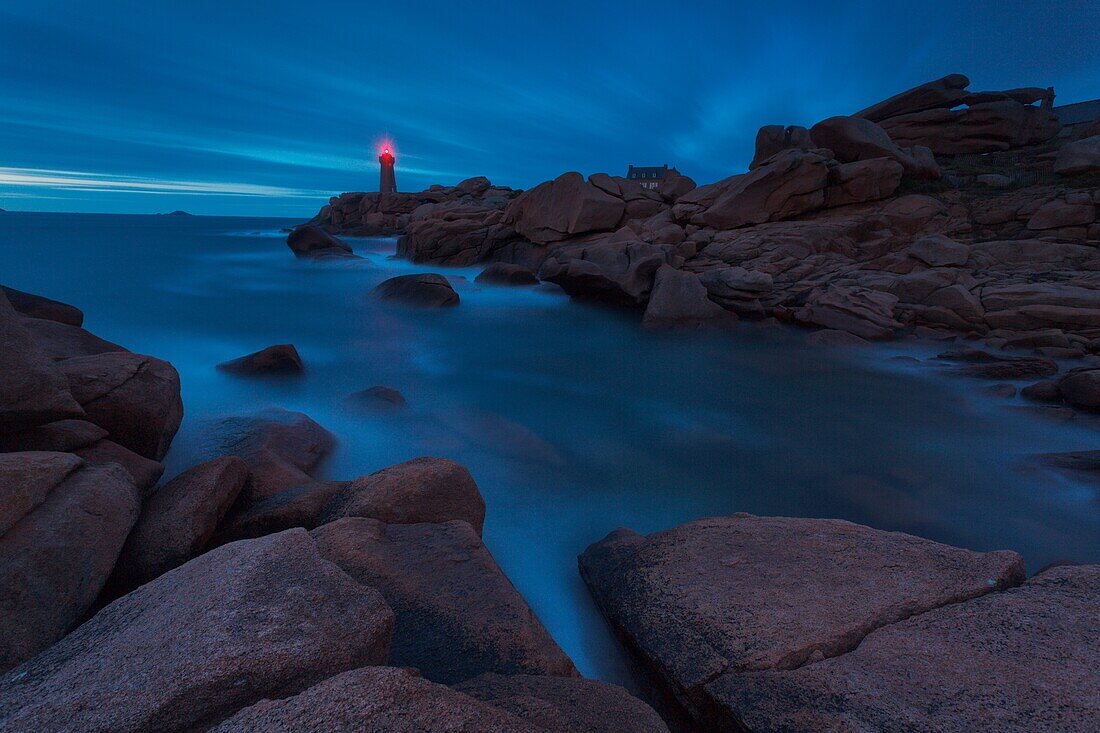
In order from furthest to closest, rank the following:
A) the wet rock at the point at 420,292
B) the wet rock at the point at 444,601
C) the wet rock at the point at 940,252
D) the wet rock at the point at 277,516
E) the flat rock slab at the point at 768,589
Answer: the wet rock at the point at 420,292
the wet rock at the point at 940,252
the wet rock at the point at 277,516
the flat rock slab at the point at 768,589
the wet rock at the point at 444,601

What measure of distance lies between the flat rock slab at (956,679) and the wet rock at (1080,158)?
23.5 metres

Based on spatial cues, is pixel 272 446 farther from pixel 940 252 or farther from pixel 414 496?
pixel 940 252

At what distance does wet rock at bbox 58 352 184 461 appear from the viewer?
4.33 meters

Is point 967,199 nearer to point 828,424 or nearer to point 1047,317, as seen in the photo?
point 1047,317

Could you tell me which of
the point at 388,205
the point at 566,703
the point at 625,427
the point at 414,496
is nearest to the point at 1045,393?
the point at 625,427

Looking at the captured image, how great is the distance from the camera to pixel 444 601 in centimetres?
282

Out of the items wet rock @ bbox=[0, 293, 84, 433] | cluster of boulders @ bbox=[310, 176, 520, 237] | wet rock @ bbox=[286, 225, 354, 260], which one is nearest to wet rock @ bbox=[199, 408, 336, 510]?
wet rock @ bbox=[0, 293, 84, 433]

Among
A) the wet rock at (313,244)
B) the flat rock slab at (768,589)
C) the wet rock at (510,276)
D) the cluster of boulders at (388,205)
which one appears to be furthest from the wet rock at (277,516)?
the cluster of boulders at (388,205)

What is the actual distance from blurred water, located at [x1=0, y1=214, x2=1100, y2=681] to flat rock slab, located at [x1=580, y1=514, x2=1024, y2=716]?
1.85ft

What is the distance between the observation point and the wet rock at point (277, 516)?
367 centimetres

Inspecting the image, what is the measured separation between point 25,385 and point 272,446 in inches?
93.4

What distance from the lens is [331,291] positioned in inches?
814

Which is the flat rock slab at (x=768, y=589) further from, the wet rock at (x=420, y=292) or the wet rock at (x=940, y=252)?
the wet rock at (x=940, y=252)

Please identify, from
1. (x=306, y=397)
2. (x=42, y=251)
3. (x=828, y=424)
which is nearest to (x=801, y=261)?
(x=828, y=424)
